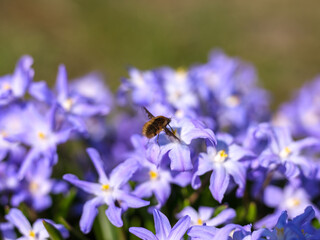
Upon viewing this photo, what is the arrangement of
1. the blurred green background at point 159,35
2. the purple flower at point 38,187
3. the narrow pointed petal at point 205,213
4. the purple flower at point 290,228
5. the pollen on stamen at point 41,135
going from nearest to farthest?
the purple flower at point 290,228
the narrow pointed petal at point 205,213
the pollen on stamen at point 41,135
the purple flower at point 38,187
the blurred green background at point 159,35

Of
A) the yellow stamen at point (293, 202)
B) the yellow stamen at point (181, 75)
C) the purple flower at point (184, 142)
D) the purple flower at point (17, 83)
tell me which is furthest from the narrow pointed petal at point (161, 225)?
the yellow stamen at point (181, 75)

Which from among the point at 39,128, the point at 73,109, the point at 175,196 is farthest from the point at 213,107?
the point at 39,128

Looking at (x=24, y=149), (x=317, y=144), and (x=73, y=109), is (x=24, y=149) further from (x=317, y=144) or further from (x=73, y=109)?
(x=317, y=144)

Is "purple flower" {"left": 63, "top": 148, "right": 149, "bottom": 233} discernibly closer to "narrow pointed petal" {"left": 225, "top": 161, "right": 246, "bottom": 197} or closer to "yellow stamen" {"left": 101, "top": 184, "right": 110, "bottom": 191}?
"yellow stamen" {"left": 101, "top": 184, "right": 110, "bottom": 191}

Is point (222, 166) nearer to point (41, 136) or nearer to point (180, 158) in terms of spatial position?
point (180, 158)

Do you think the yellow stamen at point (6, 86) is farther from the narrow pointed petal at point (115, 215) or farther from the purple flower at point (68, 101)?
the narrow pointed petal at point (115, 215)

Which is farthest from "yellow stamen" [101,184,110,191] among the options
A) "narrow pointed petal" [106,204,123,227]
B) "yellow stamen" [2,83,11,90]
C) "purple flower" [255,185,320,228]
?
"purple flower" [255,185,320,228]

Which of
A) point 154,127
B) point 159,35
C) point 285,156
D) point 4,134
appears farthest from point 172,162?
point 159,35
